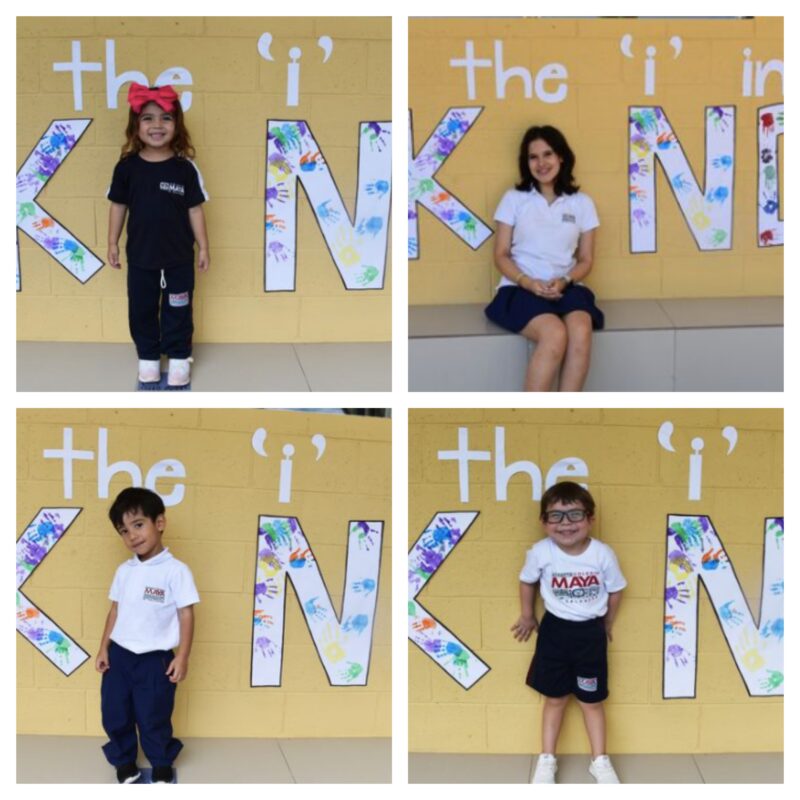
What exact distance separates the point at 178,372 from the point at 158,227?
409 millimetres

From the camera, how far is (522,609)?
300cm

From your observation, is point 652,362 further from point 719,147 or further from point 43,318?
point 43,318

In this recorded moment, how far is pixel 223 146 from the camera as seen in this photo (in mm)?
3311

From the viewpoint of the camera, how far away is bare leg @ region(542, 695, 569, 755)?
2.97 m

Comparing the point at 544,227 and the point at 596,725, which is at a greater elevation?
the point at 544,227

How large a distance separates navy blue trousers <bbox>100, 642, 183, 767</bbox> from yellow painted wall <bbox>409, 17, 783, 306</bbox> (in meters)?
1.36

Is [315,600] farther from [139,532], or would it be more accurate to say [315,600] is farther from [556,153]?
[556,153]

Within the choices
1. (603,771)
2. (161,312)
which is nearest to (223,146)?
(161,312)

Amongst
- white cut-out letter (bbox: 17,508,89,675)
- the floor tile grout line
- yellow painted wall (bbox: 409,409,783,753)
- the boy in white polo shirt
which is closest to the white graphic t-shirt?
yellow painted wall (bbox: 409,409,783,753)

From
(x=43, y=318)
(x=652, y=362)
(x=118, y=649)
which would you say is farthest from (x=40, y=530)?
(x=652, y=362)

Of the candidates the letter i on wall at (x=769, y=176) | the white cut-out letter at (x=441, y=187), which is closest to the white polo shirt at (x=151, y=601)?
the white cut-out letter at (x=441, y=187)

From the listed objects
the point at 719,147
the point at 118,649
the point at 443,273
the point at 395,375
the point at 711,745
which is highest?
the point at 719,147

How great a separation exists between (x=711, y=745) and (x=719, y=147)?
1.78 meters

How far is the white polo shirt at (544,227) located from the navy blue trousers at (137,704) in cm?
146
